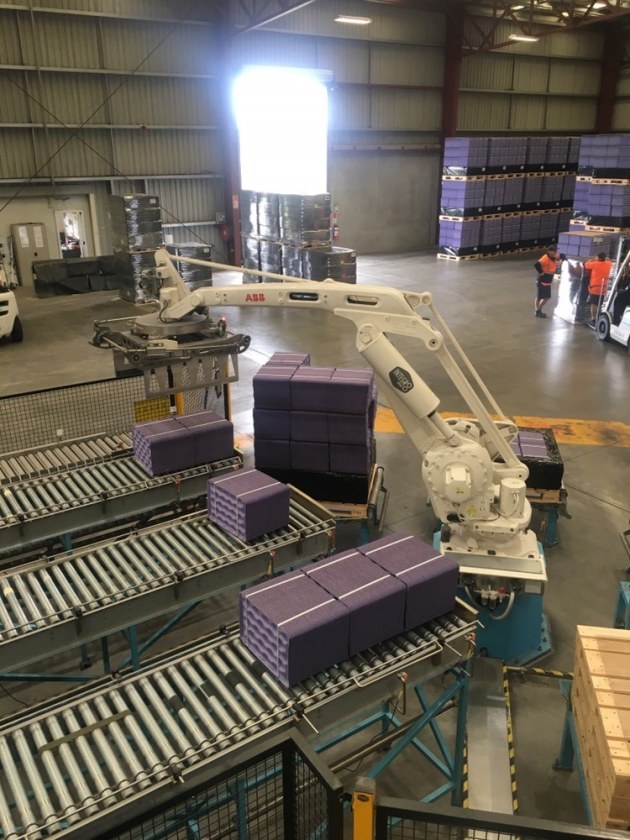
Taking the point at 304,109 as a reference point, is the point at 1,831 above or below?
below

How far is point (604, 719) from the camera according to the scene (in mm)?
3588

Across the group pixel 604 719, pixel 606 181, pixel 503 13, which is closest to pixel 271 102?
pixel 503 13

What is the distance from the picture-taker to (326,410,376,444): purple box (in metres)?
6.84

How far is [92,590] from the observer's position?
490cm

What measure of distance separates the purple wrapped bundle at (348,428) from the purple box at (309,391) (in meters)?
0.17

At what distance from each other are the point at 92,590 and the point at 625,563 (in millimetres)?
5056

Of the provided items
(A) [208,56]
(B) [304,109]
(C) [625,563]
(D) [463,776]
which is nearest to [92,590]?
(D) [463,776]

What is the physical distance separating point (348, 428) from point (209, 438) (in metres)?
1.33

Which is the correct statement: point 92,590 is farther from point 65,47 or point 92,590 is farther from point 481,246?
point 481,246

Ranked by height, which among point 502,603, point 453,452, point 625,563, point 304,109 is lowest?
point 625,563

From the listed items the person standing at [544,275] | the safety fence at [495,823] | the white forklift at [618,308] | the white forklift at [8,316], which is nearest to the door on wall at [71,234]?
Result: the white forklift at [8,316]

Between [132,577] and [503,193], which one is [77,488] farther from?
[503,193]

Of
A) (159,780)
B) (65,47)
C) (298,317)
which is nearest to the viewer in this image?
(159,780)

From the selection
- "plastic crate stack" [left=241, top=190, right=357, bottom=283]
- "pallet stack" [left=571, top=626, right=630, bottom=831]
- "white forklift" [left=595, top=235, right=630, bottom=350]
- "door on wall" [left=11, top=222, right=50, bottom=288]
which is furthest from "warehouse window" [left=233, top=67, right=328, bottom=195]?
"pallet stack" [left=571, top=626, right=630, bottom=831]
